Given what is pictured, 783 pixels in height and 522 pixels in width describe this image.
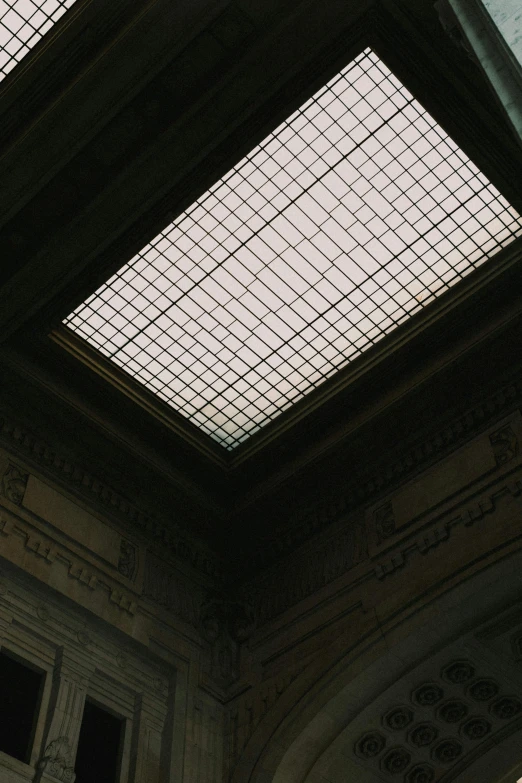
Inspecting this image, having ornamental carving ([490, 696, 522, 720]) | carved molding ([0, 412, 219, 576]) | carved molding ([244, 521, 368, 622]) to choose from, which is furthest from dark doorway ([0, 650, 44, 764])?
ornamental carving ([490, 696, 522, 720])

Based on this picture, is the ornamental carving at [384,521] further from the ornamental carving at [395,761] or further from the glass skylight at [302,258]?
the ornamental carving at [395,761]

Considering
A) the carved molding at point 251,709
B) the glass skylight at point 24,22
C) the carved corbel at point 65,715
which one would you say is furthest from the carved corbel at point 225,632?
the glass skylight at point 24,22

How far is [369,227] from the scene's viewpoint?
10.8 m

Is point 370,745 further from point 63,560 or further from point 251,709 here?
point 63,560

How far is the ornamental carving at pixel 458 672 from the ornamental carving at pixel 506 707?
0.51 meters

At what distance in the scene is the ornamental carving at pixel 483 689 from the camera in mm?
10734

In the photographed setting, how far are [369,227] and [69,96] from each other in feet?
11.1

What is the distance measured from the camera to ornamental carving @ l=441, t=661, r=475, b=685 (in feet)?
34.7

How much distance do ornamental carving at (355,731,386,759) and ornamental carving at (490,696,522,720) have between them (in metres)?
1.22

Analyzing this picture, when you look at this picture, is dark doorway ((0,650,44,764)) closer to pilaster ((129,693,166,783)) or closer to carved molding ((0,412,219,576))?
pilaster ((129,693,166,783))

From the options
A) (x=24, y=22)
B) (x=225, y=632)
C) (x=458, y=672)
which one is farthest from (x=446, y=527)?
(x=24, y=22)

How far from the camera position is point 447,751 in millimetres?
11109

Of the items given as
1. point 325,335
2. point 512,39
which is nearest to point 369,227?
point 325,335

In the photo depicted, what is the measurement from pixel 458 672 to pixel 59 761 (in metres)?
4.07
